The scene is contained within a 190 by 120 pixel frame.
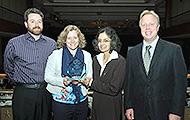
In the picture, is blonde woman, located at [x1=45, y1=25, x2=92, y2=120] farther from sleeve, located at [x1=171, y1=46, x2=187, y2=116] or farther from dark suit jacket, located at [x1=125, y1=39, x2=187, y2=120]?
sleeve, located at [x1=171, y1=46, x2=187, y2=116]

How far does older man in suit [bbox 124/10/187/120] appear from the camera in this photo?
1.39m

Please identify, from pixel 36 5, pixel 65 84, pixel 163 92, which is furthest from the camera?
pixel 36 5

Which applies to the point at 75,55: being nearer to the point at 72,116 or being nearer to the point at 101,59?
the point at 101,59

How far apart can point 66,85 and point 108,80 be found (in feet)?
1.45

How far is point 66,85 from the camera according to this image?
158 centimetres

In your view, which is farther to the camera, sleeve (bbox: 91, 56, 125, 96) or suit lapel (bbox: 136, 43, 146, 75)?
sleeve (bbox: 91, 56, 125, 96)

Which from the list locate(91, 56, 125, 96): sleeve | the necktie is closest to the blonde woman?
locate(91, 56, 125, 96): sleeve

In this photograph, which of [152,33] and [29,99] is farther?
[29,99]

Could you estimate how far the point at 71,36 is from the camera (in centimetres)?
164

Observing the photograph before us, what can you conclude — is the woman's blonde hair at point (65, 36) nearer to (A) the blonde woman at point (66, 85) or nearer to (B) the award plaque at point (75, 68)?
(A) the blonde woman at point (66, 85)

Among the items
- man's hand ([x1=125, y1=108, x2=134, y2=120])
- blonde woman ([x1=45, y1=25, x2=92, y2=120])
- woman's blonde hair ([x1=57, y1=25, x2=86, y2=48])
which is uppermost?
woman's blonde hair ([x1=57, y1=25, x2=86, y2=48])

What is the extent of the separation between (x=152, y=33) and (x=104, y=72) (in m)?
0.62

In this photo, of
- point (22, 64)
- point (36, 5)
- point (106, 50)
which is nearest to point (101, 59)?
point (106, 50)

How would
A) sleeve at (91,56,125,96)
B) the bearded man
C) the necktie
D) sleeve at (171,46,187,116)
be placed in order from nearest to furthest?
sleeve at (171,46,187,116)
the necktie
sleeve at (91,56,125,96)
the bearded man
